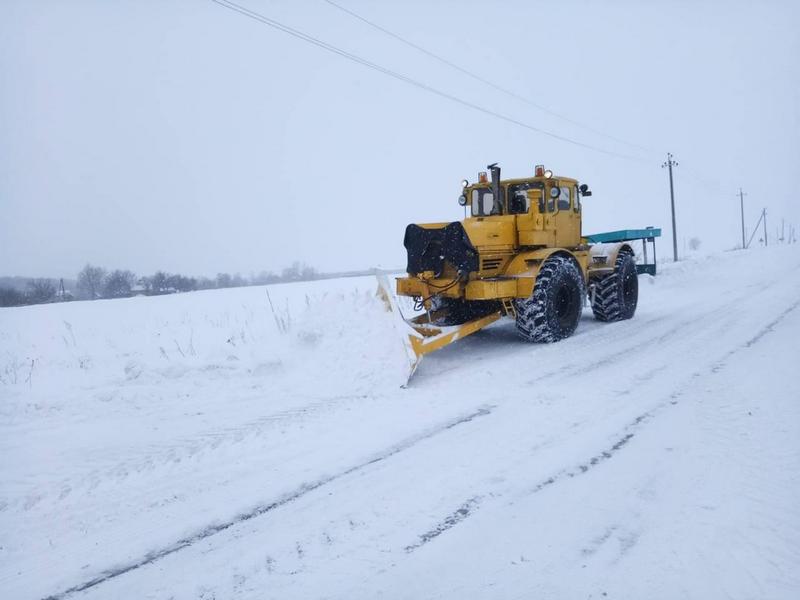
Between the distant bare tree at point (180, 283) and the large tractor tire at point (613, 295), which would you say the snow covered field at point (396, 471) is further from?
the distant bare tree at point (180, 283)

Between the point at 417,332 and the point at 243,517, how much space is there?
402cm

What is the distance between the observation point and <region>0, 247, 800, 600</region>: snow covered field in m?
2.76

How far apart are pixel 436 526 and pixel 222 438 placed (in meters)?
2.36

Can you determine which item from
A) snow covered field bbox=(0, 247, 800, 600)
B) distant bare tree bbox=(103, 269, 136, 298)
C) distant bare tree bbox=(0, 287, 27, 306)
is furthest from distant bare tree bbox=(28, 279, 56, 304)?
snow covered field bbox=(0, 247, 800, 600)

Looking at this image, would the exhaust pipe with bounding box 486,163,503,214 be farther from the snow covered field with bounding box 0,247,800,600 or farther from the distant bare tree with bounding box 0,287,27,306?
the distant bare tree with bounding box 0,287,27,306

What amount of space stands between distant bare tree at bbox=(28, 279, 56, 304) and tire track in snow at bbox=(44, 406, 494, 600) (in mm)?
20219

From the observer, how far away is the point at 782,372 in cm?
592

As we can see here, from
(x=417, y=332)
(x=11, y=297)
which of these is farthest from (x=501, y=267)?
(x=11, y=297)

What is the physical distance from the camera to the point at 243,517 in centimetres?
339

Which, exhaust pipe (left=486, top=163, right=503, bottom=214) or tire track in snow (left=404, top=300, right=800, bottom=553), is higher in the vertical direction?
Answer: exhaust pipe (left=486, top=163, right=503, bottom=214)

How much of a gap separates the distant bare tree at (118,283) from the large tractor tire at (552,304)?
2395 cm


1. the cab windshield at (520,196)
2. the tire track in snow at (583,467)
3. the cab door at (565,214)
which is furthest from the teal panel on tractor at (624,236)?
the tire track in snow at (583,467)

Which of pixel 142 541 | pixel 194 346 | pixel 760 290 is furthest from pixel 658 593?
pixel 760 290

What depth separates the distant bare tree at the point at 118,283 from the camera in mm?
27688
